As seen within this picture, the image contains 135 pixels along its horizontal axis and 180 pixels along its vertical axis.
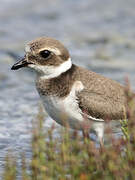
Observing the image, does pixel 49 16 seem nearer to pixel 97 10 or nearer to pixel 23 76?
pixel 97 10

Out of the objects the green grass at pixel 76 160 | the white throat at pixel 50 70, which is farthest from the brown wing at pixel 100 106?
the green grass at pixel 76 160

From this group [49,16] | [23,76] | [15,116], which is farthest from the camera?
[49,16]

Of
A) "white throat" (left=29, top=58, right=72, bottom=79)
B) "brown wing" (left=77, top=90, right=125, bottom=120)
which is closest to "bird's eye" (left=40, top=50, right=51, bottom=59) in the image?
"white throat" (left=29, top=58, right=72, bottom=79)

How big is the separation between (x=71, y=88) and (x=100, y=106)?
18.6 inches

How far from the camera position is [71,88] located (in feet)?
22.6

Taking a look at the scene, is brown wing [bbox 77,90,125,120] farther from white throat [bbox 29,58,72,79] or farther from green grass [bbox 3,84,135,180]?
green grass [bbox 3,84,135,180]

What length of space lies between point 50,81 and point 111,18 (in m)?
8.34

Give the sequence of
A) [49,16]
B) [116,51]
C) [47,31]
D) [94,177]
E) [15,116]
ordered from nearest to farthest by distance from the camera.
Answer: [94,177] < [15,116] < [116,51] < [47,31] < [49,16]

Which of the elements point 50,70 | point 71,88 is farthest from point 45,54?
point 71,88

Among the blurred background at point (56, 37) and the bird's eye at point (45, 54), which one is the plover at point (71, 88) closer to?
the bird's eye at point (45, 54)

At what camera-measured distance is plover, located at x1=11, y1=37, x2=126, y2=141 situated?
269 inches

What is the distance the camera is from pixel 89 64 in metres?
12.0

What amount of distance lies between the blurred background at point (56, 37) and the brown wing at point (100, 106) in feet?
4.06

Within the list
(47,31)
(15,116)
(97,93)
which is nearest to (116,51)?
(47,31)
